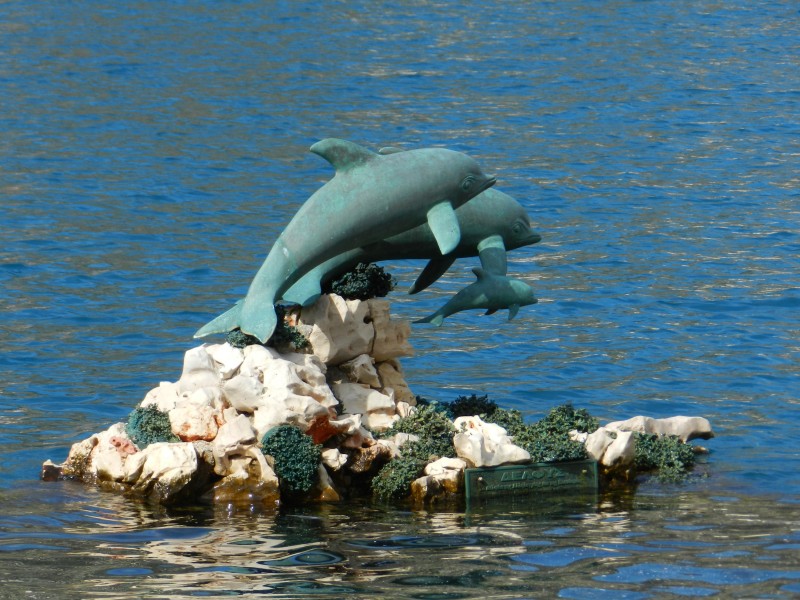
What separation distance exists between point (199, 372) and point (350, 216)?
2148 millimetres

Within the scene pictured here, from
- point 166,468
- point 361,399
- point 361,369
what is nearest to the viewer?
point 166,468

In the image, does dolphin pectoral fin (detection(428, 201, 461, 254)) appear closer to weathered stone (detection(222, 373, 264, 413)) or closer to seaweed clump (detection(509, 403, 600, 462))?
seaweed clump (detection(509, 403, 600, 462))

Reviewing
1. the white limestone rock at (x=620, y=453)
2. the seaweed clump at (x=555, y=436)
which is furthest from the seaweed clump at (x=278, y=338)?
the white limestone rock at (x=620, y=453)

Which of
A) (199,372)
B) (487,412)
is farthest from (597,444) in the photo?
(199,372)

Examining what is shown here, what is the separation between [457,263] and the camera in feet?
94.6

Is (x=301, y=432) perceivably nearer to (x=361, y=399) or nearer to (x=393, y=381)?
(x=361, y=399)

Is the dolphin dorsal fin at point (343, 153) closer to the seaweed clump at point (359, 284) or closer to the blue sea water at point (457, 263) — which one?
the seaweed clump at point (359, 284)

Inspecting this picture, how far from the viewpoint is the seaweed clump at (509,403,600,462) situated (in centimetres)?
1369

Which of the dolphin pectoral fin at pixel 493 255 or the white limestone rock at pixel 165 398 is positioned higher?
the dolphin pectoral fin at pixel 493 255

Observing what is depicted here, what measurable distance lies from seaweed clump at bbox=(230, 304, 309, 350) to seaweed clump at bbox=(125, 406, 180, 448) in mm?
1006

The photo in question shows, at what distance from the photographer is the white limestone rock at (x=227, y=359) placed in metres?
13.5

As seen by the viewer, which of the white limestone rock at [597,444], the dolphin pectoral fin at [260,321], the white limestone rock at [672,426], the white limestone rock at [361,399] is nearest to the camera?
the dolphin pectoral fin at [260,321]

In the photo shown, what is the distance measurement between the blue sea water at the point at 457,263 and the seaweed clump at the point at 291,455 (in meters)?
0.34

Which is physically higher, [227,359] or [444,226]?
[444,226]
